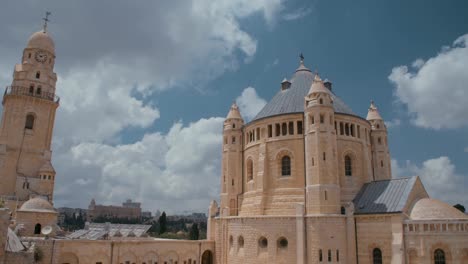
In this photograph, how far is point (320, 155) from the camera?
3741 centimetres

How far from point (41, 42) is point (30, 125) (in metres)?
12.0

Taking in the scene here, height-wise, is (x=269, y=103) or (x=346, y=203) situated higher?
(x=269, y=103)

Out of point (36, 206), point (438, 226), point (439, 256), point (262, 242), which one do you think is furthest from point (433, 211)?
point (36, 206)

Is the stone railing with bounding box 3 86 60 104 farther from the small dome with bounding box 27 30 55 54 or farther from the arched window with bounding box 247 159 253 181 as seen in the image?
the arched window with bounding box 247 159 253 181

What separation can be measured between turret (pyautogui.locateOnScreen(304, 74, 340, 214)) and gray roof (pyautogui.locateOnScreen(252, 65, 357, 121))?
3367 mm

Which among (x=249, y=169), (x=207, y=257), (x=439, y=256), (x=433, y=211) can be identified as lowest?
(x=207, y=257)

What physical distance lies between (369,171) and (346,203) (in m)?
5.59

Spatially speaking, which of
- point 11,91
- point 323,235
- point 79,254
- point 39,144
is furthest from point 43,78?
point 323,235

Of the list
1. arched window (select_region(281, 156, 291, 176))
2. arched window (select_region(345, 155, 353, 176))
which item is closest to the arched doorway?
arched window (select_region(281, 156, 291, 176))

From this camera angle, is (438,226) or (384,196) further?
(384,196)

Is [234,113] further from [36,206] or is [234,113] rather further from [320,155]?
[36,206]

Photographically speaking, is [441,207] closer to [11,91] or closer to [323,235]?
[323,235]

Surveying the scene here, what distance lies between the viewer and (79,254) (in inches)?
1246

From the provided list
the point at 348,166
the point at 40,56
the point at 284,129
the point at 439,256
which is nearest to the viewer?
the point at 439,256
